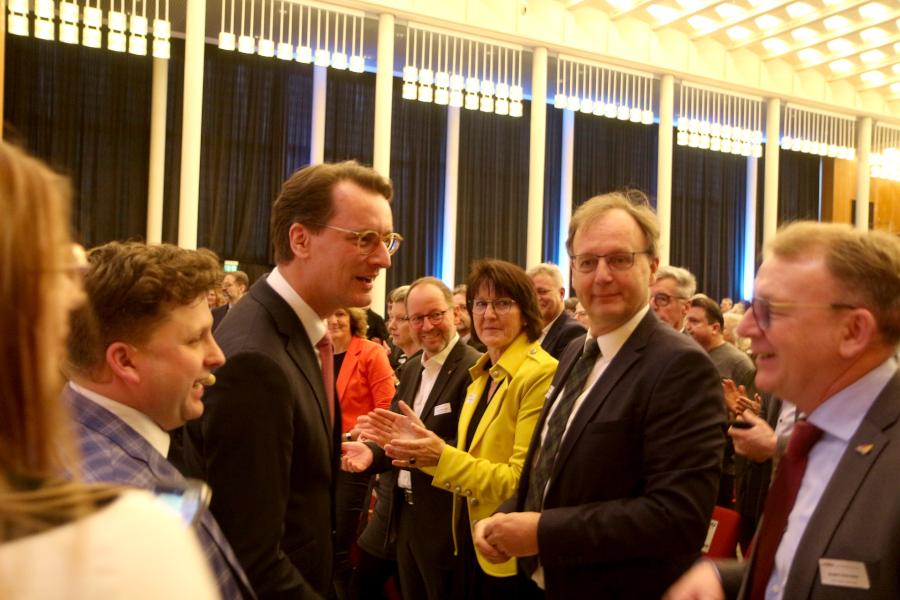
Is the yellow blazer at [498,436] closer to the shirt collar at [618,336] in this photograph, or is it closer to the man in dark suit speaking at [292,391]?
the shirt collar at [618,336]

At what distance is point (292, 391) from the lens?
6.32 feet

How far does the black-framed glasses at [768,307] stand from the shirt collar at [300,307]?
105 cm

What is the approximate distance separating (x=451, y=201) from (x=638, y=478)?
12.3 meters

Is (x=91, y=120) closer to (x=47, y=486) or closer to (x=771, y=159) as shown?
(x=771, y=159)

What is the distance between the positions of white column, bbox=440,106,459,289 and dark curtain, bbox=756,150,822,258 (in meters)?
6.70

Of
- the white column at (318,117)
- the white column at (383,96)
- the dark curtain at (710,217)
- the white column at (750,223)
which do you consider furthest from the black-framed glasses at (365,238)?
the white column at (750,223)

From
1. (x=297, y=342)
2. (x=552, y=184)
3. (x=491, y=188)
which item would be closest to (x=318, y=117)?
(x=491, y=188)

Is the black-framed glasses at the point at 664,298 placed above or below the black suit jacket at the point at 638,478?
above

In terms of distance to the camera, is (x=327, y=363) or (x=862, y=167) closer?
(x=327, y=363)

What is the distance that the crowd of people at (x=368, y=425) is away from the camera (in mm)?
672

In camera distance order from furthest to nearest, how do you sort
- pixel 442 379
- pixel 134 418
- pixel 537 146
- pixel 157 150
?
pixel 537 146
pixel 157 150
pixel 442 379
pixel 134 418

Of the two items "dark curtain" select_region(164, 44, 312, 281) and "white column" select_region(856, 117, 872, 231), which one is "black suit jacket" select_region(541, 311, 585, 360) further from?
"white column" select_region(856, 117, 872, 231)

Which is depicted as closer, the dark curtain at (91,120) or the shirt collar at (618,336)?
the shirt collar at (618,336)

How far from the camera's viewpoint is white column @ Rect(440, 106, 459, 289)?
14445 millimetres
